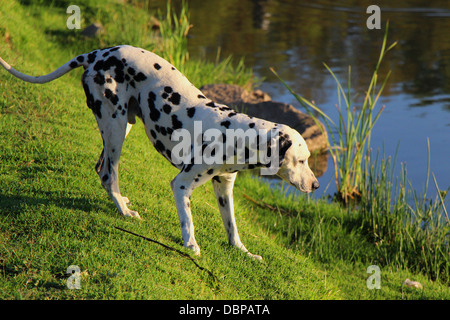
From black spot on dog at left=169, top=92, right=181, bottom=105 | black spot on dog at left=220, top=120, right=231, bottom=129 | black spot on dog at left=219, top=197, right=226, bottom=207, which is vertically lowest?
black spot on dog at left=219, top=197, right=226, bottom=207

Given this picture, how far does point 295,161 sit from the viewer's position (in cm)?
454

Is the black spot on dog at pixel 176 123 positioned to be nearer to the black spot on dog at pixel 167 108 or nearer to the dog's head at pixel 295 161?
the black spot on dog at pixel 167 108

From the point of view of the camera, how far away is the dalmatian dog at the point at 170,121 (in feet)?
15.0

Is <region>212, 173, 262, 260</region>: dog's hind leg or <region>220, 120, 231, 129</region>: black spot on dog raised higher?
<region>220, 120, 231, 129</region>: black spot on dog

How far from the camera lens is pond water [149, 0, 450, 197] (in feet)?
31.8

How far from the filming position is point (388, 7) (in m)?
16.7

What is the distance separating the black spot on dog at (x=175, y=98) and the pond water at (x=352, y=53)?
3.81 m

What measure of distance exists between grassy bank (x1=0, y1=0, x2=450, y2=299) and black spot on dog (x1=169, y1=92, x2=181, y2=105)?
3.87 ft

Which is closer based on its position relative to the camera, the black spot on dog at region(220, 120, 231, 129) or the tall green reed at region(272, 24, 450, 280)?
the black spot on dog at region(220, 120, 231, 129)

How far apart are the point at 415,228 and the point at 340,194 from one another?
1.66 m

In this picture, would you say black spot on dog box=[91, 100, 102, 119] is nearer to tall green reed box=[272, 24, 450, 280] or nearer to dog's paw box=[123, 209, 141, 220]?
dog's paw box=[123, 209, 141, 220]

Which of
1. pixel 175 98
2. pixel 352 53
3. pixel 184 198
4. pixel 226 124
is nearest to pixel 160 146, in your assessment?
pixel 175 98

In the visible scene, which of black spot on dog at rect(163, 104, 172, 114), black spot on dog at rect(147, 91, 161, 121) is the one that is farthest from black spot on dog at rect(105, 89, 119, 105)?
black spot on dog at rect(163, 104, 172, 114)
